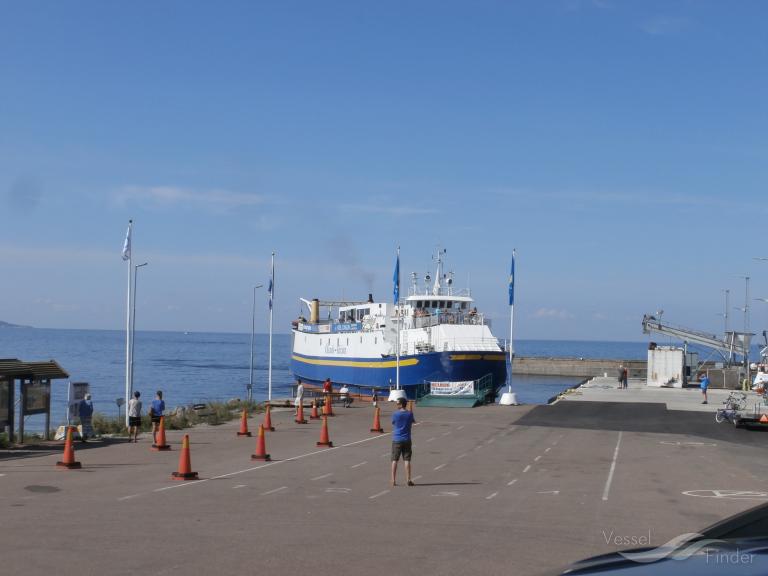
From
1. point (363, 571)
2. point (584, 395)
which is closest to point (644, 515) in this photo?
point (363, 571)

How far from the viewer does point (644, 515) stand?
14078 millimetres

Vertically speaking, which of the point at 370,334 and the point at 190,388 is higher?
the point at 370,334

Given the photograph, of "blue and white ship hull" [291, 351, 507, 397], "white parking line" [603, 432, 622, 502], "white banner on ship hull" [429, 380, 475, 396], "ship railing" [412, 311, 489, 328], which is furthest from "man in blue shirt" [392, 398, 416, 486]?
"ship railing" [412, 311, 489, 328]

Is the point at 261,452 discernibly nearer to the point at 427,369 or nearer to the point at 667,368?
the point at 427,369

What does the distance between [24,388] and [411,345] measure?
112 ft

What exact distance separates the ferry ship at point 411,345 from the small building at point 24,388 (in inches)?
998

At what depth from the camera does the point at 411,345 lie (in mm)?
56469

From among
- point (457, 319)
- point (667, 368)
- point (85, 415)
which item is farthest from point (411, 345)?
point (85, 415)

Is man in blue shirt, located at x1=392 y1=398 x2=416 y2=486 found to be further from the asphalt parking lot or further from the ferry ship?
the ferry ship

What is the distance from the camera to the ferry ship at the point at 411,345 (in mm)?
51906

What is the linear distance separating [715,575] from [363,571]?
237 inches

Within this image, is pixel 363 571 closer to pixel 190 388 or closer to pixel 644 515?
pixel 644 515

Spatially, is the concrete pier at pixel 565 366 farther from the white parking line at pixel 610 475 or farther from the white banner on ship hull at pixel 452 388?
the white parking line at pixel 610 475

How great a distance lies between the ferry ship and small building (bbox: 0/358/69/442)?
25.3 metres
